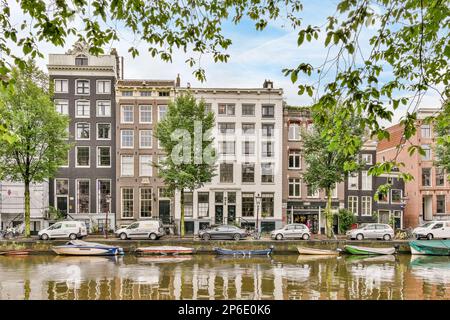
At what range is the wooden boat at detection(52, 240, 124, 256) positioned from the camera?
3017 cm

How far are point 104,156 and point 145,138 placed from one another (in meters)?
4.66

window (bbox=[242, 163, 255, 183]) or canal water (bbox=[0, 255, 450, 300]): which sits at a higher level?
window (bbox=[242, 163, 255, 183])

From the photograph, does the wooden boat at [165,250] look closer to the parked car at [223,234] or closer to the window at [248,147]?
the parked car at [223,234]

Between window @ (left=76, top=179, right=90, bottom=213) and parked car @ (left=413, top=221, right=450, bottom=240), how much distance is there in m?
31.6

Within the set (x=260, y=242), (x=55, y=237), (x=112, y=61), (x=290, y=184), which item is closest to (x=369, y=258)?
(x=260, y=242)

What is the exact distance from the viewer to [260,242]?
32.4 metres

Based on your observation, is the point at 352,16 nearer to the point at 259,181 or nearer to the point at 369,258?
the point at 369,258

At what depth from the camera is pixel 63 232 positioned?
33.2 metres

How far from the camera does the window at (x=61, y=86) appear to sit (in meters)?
42.2

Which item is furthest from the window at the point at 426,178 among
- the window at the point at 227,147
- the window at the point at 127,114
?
the window at the point at 127,114

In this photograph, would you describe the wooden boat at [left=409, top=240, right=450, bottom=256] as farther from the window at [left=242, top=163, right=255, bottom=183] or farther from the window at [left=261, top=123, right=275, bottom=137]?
the window at [left=261, top=123, right=275, bottom=137]

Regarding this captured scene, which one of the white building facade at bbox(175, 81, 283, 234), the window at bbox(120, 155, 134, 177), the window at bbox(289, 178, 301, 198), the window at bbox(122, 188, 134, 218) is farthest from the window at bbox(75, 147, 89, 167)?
the window at bbox(289, 178, 301, 198)

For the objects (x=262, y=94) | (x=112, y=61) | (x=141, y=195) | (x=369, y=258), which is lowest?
(x=369, y=258)
